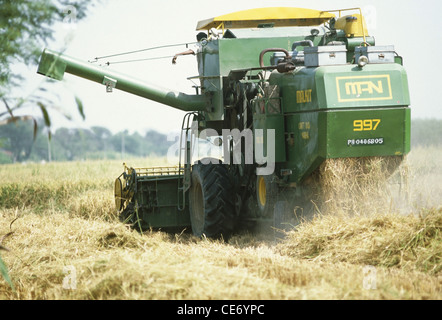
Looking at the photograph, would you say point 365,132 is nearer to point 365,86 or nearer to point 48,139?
point 365,86

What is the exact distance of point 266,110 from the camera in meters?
8.86

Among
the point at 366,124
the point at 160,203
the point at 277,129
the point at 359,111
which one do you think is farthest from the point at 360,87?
the point at 160,203

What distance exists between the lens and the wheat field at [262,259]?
5.78 m

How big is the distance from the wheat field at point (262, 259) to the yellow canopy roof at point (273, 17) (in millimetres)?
2814

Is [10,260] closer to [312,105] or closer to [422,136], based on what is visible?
[312,105]

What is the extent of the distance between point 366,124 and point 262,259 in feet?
6.27

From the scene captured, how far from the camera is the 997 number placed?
8.05 metres

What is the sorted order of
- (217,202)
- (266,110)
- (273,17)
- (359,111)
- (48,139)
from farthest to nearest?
(273,17) → (217,202) → (266,110) → (359,111) → (48,139)

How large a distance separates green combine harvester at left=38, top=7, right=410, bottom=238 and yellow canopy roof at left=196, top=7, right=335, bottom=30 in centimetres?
2

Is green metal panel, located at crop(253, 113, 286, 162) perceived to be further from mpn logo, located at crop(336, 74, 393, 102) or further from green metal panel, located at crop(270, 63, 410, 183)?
mpn logo, located at crop(336, 74, 393, 102)

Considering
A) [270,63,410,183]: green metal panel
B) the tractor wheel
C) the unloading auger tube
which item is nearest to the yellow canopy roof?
the unloading auger tube

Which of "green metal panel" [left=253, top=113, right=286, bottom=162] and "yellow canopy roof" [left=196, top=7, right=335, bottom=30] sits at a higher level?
"yellow canopy roof" [left=196, top=7, right=335, bottom=30]

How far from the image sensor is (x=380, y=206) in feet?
26.9

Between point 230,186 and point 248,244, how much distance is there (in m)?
1.18
